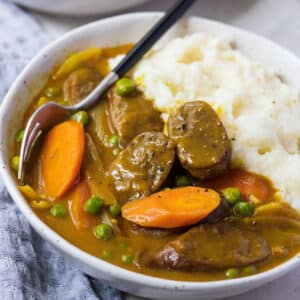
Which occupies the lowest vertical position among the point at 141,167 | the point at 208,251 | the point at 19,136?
the point at 208,251

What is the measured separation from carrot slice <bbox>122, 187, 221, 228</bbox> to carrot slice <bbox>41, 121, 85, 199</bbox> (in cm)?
44

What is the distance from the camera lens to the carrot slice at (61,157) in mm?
4062

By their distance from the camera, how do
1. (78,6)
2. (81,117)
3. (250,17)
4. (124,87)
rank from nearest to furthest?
(81,117)
(124,87)
(78,6)
(250,17)

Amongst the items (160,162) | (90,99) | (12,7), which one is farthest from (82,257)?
(12,7)

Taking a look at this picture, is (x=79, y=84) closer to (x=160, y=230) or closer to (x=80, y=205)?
(x=80, y=205)

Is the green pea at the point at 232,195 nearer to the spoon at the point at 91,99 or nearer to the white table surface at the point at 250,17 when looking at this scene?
the spoon at the point at 91,99

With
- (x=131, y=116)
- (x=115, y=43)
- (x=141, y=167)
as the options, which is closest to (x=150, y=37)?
(x=115, y=43)

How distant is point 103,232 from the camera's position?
3773 millimetres

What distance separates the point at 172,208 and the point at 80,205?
0.59m

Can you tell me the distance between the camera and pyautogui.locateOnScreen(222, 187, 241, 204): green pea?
3.99 metres

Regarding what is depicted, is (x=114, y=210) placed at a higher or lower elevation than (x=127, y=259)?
higher

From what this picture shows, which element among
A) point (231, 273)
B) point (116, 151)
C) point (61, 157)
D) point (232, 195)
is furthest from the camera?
point (116, 151)

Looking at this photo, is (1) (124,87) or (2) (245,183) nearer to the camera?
(2) (245,183)

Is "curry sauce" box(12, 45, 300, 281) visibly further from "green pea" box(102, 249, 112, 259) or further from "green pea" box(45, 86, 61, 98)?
"green pea" box(45, 86, 61, 98)
